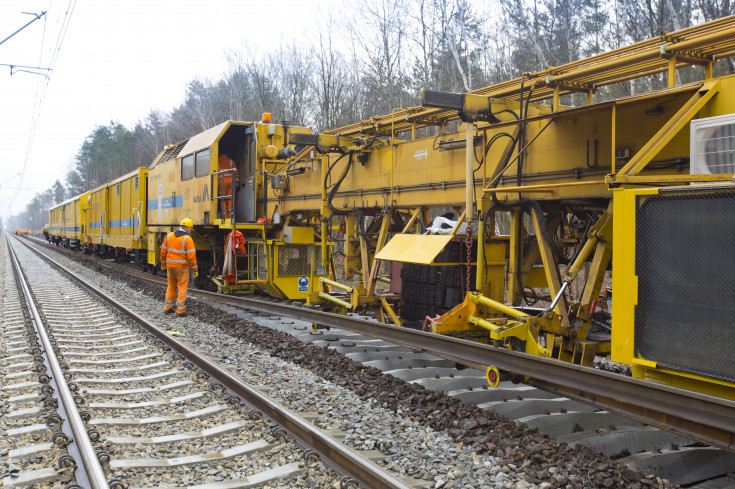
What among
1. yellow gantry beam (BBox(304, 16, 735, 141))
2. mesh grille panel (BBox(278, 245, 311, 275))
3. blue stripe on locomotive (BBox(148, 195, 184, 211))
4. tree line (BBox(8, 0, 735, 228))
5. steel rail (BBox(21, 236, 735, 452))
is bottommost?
steel rail (BBox(21, 236, 735, 452))

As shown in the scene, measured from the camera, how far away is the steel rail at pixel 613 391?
3.01 meters

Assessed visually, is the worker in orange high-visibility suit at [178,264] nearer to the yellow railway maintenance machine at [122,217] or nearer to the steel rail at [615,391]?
the steel rail at [615,391]

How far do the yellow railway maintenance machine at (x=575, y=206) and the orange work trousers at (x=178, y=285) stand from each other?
3073 millimetres

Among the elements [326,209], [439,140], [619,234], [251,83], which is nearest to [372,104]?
[251,83]

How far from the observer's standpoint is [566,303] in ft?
17.7

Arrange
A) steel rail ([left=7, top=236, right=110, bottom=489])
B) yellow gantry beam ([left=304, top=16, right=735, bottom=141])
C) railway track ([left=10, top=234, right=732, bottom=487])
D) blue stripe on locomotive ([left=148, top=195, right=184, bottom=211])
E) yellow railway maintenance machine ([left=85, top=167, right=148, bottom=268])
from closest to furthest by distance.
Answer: steel rail ([left=7, top=236, right=110, bottom=489]), railway track ([left=10, top=234, right=732, bottom=487]), yellow gantry beam ([left=304, top=16, right=735, bottom=141]), blue stripe on locomotive ([left=148, top=195, right=184, bottom=211]), yellow railway maintenance machine ([left=85, top=167, right=148, bottom=268])

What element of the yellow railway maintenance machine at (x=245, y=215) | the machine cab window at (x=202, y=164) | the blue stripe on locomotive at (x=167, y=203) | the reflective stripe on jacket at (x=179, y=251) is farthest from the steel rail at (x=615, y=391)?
the blue stripe on locomotive at (x=167, y=203)

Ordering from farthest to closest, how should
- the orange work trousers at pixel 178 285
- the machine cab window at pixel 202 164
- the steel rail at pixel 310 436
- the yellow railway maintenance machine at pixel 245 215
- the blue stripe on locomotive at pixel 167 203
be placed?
the blue stripe on locomotive at pixel 167 203 → the machine cab window at pixel 202 164 → the yellow railway maintenance machine at pixel 245 215 → the orange work trousers at pixel 178 285 → the steel rail at pixel 310 436

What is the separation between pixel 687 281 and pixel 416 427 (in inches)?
86.4

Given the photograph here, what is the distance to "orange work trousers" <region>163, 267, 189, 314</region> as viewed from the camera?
10219 mm

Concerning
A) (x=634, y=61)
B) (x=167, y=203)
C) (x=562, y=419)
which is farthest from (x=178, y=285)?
(x=634, y=61)

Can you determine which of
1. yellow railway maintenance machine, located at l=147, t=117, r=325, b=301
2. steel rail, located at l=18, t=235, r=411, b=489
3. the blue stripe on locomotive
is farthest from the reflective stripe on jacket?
steel rail, located at l=18, t=235, r=411, b=489

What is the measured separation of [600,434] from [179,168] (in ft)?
40.4

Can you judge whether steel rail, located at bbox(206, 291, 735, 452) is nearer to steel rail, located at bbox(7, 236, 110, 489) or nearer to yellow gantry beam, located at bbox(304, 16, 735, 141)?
yellow gantry beam, located at bbox(304, 16, 735, 141)
